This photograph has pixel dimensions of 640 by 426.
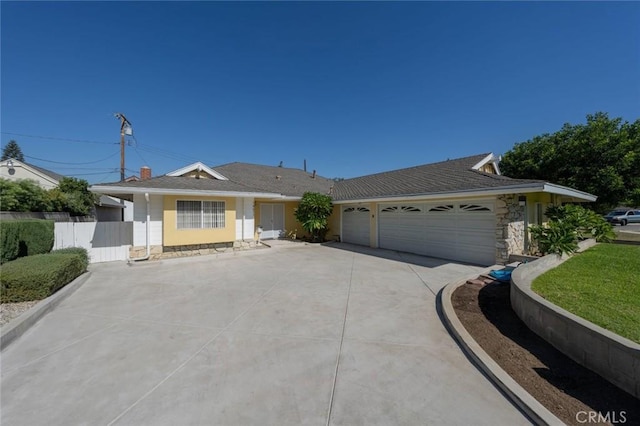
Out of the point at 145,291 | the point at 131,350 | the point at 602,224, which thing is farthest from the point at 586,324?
A: the point at 602,224

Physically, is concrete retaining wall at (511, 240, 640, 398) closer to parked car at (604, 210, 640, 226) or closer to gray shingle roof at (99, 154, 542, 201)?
gray shingle roof at (99, 154, 542, 201)

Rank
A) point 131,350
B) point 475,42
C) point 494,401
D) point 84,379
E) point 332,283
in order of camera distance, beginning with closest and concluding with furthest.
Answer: point 494,401 < point 84,379 < point 131,350 < point 332,283 < point 475,42

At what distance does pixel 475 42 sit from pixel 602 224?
10.6m

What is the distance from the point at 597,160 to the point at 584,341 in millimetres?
17465

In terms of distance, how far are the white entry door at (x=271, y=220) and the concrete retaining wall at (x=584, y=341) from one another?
13.1m

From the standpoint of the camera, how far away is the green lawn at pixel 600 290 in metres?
3.43

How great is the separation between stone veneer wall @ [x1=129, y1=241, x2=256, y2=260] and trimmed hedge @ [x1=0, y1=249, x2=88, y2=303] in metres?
3.64

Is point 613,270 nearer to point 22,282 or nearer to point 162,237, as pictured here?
point 22,282

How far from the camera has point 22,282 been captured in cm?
500

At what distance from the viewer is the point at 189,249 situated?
1125cm

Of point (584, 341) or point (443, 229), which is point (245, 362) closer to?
point (584, 341)

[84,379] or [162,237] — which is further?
[162,237]

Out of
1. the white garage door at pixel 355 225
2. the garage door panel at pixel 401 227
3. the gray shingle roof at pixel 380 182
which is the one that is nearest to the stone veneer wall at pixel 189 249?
the gray shingle roof at pixel 380 182

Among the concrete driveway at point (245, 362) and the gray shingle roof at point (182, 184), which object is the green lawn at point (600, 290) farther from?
the gray shingle roof at point (182, 184)
